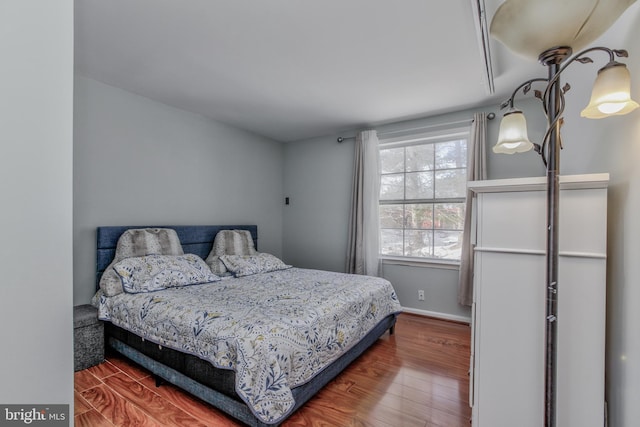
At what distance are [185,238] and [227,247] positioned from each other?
1.59 feet

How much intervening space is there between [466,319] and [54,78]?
150 inches

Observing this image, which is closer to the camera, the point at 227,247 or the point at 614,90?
the point at 614,90

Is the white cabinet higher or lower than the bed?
higher

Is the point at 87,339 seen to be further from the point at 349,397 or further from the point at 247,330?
the point at 349,397

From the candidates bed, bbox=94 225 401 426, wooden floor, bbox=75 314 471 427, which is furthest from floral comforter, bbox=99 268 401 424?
wooden floor, bbox=75 314 471 427

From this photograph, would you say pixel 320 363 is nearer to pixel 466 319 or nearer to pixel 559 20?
pixel 559 20

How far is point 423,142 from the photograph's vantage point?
12.2ft

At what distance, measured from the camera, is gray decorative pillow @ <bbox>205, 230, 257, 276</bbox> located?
3.27m

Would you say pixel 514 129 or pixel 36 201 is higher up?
pixel 514 129

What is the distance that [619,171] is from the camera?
3.52 ft

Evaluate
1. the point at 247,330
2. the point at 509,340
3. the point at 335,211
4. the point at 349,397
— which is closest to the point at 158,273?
the point at 247,330

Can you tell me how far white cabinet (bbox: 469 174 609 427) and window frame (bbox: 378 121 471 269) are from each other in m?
2.46

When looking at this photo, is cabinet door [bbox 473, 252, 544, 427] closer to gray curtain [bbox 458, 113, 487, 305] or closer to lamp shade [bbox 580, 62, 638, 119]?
lamp shade [bbox 580, 62, 638, 119]

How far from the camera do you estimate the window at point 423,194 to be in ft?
11.5
